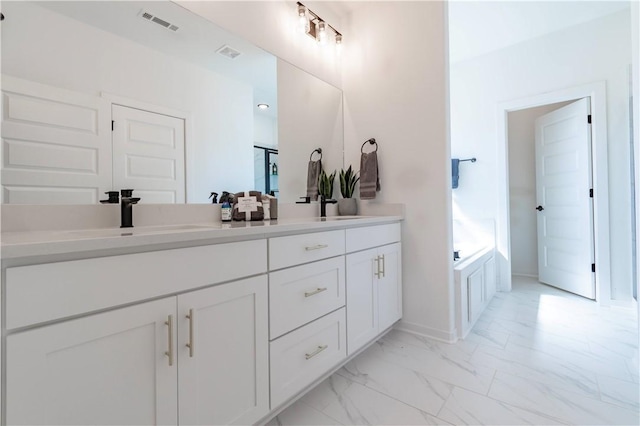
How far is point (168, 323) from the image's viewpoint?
0.87 metres

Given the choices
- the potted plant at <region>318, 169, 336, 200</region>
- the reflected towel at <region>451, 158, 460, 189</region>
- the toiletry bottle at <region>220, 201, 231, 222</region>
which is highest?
the reflected towel at <region>451, 158, 460, 189</region>

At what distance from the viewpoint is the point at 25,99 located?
3.45ft

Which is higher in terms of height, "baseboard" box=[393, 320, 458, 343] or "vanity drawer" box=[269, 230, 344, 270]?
"vanity drawer" box=[269, 230, 344, 270]

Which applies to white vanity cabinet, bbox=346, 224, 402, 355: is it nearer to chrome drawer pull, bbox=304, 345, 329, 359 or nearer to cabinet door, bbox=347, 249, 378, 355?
cabinet door, bbox=347, 249, 378, 355

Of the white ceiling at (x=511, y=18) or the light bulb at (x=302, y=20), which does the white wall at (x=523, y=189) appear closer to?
the white ceiling at (x=511, y=18)

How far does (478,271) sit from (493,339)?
553mm

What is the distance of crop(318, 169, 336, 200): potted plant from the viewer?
2.33 meters

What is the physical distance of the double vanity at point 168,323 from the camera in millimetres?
665

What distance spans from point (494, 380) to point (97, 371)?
1.75 m

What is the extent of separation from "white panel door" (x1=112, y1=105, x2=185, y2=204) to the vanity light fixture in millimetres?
1253

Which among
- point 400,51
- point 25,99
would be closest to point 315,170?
point 400,51

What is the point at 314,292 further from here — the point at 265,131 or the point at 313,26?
the point at 313,26

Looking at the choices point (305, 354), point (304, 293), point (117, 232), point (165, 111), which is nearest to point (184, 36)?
point (165, 111)

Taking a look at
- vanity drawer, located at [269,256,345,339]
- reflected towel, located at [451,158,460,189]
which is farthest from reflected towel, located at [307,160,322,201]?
reflected towel, located at [451,158,460,189]
